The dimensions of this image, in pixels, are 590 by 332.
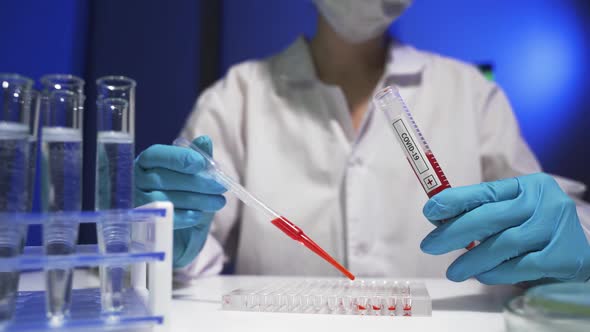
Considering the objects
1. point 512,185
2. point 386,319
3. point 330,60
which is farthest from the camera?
point 330,60

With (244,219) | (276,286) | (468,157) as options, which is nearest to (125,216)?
(276,286)

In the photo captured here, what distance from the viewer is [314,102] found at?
1503 millimetres

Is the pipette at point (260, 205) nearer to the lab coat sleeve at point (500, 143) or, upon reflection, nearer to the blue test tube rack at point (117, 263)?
the blue test tube rack at point (117, 263)

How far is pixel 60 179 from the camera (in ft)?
1.92

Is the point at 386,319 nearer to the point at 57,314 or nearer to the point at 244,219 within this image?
the point at 57,314

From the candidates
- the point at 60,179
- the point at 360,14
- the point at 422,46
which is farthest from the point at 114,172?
the point at 422,46

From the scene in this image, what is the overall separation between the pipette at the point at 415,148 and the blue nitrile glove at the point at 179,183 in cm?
35

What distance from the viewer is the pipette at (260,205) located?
2.77 feet

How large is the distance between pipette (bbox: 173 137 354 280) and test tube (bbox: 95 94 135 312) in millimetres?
266

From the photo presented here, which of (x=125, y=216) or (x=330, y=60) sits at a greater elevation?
(x=330, y=60)

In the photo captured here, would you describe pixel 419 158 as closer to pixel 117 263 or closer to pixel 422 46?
pixel 117 263

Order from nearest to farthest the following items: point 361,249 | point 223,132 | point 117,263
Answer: point 117,263
point 361,249
point 223,132

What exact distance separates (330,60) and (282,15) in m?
0.47

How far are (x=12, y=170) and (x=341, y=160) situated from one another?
96cm
